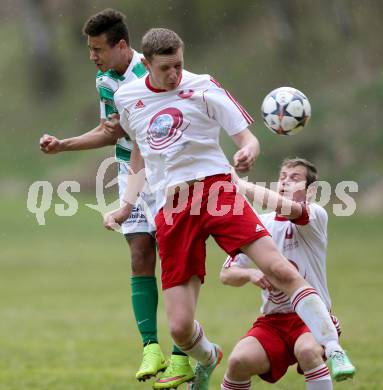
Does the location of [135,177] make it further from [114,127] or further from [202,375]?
[202,375]

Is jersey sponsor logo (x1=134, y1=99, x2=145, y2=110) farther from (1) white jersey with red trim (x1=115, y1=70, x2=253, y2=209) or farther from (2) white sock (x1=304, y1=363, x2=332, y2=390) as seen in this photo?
(2) white sock (x1=304, y1=363, x2=332, y2=390)

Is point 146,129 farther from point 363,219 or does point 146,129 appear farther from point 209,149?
point 363,219

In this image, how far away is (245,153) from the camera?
20.0 feet

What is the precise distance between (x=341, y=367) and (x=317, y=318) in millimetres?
362

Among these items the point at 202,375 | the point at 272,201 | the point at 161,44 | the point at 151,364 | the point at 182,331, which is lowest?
the point at 202,375

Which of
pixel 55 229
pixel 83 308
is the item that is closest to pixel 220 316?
pixel 83 308

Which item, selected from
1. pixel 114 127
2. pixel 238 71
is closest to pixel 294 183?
pixel 114 127

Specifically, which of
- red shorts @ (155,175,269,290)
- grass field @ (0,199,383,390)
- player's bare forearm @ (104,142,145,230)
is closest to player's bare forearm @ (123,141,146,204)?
player's bare forearm @ (104,142,145,230)

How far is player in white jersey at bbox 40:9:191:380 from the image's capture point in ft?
23.4

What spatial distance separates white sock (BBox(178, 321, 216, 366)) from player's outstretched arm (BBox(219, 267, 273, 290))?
1.22ft

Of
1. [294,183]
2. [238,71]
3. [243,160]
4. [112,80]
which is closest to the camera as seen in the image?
[243,160]

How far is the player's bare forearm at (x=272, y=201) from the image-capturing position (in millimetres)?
6535

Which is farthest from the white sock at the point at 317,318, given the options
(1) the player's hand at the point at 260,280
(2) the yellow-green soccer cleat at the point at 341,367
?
(1) the player's hand at the point at 260,280

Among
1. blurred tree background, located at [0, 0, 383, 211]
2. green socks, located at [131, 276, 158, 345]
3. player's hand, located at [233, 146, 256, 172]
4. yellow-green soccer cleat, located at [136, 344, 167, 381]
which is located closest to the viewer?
player's hand, located at [233, 146, 256, 172]
